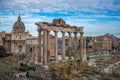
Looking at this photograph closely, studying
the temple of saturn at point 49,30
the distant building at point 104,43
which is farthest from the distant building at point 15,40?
the distant building at point 104,43

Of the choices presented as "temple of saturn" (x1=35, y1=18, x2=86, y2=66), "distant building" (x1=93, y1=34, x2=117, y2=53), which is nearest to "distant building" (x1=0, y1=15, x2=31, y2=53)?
"temple of saturn" (x1=35, y1=18, x2=86, y2=66)

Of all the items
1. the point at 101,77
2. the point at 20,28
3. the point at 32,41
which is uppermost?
the point at 20,28

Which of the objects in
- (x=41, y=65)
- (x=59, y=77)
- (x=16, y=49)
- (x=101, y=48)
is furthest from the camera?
(x=101, y=48)

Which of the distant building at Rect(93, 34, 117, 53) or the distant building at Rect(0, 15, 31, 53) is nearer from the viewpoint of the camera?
the distant building at Rect(0, 15, 31, 53)

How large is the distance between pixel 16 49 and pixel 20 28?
2.21 metres

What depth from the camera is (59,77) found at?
7.92 meters

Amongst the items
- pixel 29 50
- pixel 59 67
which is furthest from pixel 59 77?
pixel 29 50

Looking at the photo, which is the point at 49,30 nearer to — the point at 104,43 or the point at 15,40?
the point at 15,40

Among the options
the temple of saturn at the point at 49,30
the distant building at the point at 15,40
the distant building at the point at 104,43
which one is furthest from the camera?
the distant building at the point at 104,43

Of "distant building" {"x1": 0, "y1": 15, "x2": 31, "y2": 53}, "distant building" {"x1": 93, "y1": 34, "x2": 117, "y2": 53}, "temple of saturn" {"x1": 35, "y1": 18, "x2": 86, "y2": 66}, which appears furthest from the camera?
"distant building" {"x1": 93, "y1": 34, "x2": 117, "y2": 53}

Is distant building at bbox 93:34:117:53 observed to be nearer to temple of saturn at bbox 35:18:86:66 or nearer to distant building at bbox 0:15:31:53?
distant building at bbox 0:15:31:53

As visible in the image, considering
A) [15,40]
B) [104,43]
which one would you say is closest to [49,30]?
[15,40]

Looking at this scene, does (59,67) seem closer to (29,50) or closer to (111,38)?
(29,50)

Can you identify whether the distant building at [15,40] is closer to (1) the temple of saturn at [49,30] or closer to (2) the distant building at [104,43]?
(1) the temple of saturn at [49,30]
